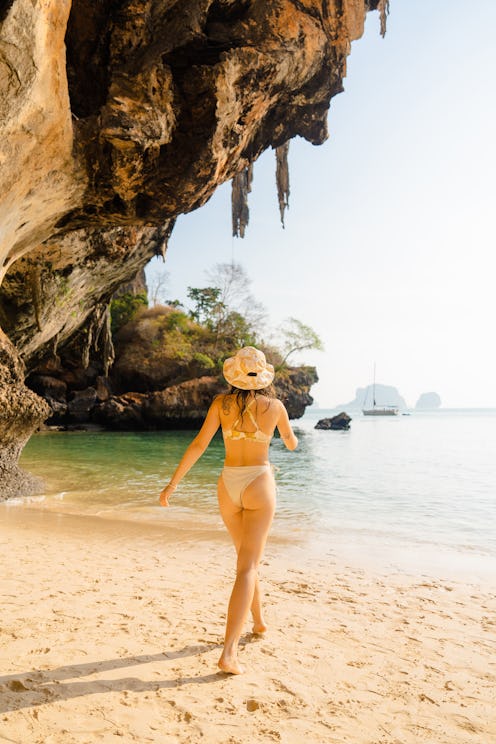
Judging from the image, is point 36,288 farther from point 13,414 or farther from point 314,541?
point 314,541

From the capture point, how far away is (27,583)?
3.95m

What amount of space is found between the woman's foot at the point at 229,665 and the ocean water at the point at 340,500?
107 cm

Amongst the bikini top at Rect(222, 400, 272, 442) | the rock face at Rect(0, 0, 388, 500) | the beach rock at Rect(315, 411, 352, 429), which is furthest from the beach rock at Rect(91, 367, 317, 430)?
the bikini top at Rect(222, 400, 272, 442)

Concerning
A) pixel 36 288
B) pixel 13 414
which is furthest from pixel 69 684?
pixel 36 288

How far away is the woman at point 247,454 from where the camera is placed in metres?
2.79

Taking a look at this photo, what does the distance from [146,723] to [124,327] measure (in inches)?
1294

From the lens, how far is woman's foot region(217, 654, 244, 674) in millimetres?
2551

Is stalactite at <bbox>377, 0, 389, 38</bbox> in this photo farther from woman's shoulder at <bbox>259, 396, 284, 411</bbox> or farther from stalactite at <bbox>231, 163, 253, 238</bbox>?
woman's shoulder at <bbox>259, 396, 284, 411</bbox>

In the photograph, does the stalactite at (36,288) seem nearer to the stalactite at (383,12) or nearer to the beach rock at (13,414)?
the beach rock at (13,414)

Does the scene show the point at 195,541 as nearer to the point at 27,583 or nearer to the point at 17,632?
the point at 27,583

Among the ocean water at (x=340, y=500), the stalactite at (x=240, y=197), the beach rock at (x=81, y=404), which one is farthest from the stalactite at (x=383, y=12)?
the beach rock at (x=81, y=404)

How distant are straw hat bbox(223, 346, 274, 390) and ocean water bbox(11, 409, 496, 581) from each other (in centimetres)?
54

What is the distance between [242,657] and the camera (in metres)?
2.79

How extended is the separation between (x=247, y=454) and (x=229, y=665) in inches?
44.5
